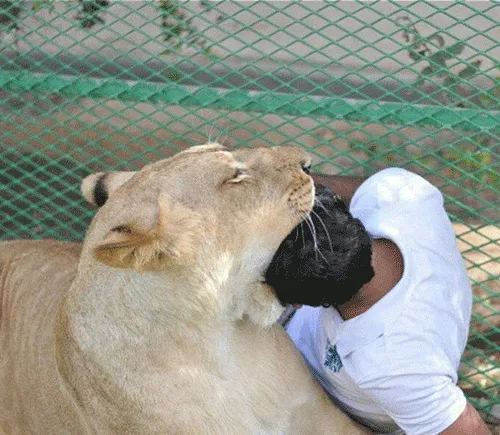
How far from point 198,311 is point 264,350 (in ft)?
1.10

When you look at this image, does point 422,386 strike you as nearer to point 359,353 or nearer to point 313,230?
point 359,353

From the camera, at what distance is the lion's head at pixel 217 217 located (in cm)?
249

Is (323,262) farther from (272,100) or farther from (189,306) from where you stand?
(272,100)

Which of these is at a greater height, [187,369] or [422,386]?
[187,369]

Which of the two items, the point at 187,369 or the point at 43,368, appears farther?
the point at 43,368

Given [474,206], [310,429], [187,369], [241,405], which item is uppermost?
Result: [187,369]

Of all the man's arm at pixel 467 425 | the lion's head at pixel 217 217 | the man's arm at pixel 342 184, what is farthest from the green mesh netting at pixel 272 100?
the lion's head at pixel 217 217

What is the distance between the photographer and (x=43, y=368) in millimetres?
3264

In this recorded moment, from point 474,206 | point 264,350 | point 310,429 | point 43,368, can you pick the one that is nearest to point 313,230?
point 264,350

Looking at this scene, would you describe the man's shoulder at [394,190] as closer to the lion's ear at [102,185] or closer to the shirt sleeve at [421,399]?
the shirt sleeve at [421,399]

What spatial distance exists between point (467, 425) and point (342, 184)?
2.86ft

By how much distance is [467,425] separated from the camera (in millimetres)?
2742

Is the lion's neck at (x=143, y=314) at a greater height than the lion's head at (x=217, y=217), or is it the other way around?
the lion's head at (x=217, y=217)

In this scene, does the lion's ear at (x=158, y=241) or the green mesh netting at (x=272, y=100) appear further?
the green mesh netting at (x=272, y=100)
